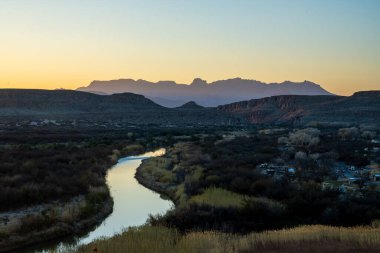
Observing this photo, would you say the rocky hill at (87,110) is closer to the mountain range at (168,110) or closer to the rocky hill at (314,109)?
the mountain range at (168,110)

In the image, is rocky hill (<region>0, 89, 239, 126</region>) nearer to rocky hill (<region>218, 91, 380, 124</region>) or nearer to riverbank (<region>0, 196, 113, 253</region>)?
rocky hill (<region>218, 91, 380, 124</region>)

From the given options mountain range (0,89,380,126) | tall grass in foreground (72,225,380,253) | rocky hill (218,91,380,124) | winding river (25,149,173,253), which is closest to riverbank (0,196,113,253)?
winding river (25,149,173,253)

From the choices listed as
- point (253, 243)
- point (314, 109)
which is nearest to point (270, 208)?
point (253, 243)

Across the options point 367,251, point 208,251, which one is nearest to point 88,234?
point 208,251

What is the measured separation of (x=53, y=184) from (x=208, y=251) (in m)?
15.3

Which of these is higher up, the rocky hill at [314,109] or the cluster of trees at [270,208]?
the rocky hill at [314,109]

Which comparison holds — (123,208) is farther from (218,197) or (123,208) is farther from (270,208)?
(270,208)

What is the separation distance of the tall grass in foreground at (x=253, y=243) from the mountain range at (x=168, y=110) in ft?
348

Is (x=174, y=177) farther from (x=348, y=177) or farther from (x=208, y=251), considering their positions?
(x=208, y=251)

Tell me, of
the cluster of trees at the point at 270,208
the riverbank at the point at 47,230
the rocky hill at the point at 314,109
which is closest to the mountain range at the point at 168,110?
the rocky hill at the point at 314,109

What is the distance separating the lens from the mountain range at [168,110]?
128 meters

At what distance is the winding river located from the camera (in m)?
18.0

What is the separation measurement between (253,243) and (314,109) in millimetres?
134599

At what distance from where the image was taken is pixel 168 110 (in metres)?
160
